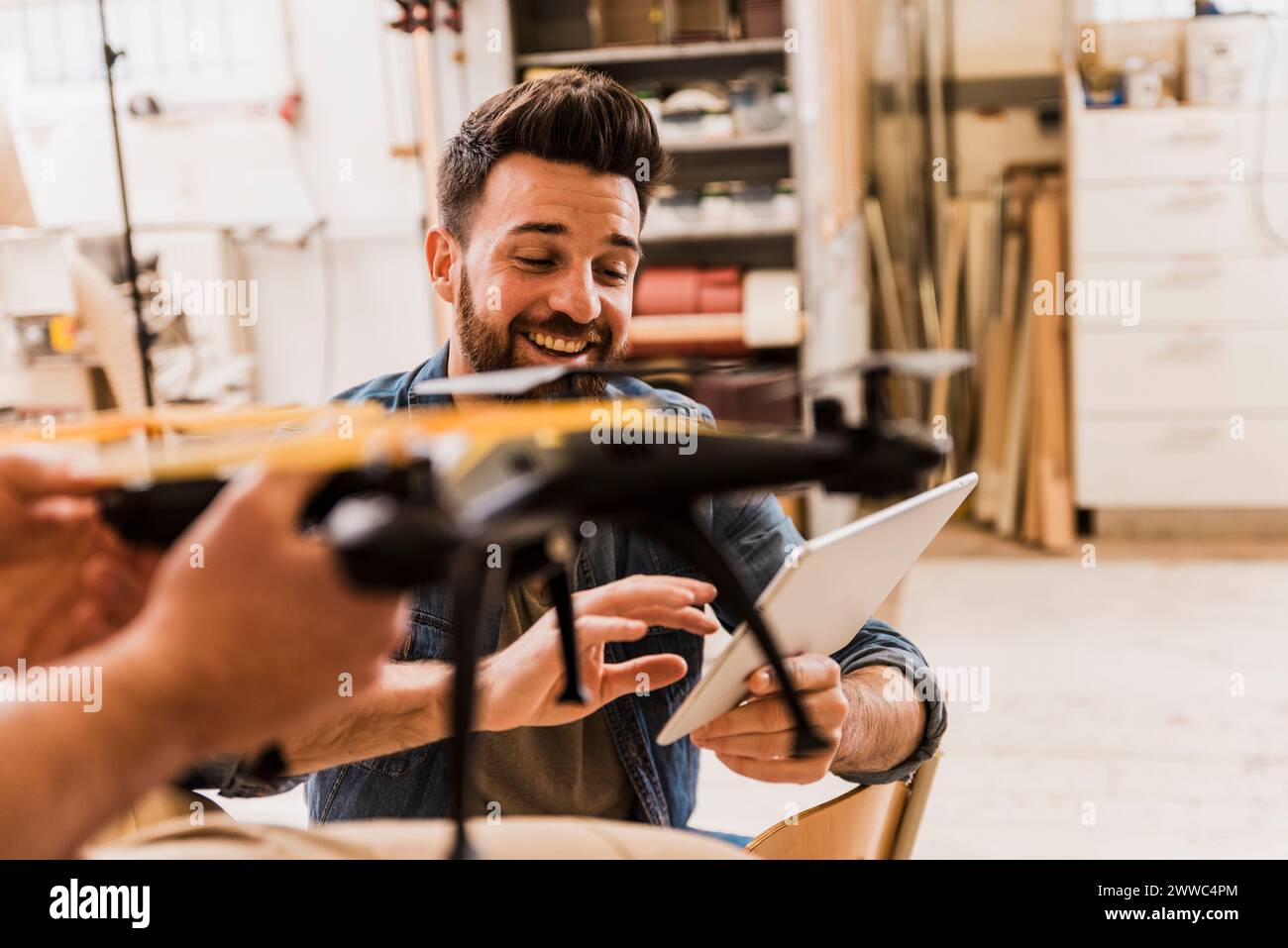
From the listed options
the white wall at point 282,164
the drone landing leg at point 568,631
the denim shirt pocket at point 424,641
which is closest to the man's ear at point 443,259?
the denim shirt pocket at point 424,641

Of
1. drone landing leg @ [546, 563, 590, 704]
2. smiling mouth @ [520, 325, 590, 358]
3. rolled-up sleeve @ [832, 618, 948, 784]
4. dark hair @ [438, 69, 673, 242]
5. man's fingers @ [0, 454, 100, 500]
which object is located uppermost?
dark hair @ [438, 69, 673, 242]

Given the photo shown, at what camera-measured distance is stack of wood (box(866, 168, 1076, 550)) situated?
4141mm

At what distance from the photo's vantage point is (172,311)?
4.08 m

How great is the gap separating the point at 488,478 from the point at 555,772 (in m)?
0.80

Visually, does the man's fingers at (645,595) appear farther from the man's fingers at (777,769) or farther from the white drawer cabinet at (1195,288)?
the white drawer cabinet at (1195,288)

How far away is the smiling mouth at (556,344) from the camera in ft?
4.28

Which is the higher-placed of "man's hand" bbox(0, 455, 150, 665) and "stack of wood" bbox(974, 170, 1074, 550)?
"man's hand" bbox(0, 455, 150, 665)

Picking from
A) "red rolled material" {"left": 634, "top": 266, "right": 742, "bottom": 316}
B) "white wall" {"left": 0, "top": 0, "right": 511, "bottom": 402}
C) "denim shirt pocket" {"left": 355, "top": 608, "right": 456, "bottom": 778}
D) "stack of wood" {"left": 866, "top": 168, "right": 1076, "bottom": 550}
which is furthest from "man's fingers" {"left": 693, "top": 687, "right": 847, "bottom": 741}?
"white wall" {"left": 0, "top": 0, "right": 511, "bottom": 402}

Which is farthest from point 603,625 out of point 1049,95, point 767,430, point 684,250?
point 1049,95

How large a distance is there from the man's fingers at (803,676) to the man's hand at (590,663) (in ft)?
0.25

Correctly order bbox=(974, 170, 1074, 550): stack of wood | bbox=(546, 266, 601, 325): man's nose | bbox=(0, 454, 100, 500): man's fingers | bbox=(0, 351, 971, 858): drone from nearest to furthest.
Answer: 1. bbox=(0, 351, 971, 858): drone
2. bbox=(0, 454, 100, 500): man's fingers
3. bbox=(546, 266, 601, 325): man's nose
4. bbox=(974, 170, 1074, 550): stack of wood

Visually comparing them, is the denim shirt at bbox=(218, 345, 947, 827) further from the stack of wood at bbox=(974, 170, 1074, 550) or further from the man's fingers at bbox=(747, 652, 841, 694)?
the stack of wood at bbox=(974, 170, 1074, 550)

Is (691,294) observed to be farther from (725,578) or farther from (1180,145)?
(725,578)

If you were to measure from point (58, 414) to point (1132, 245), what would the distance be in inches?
137
